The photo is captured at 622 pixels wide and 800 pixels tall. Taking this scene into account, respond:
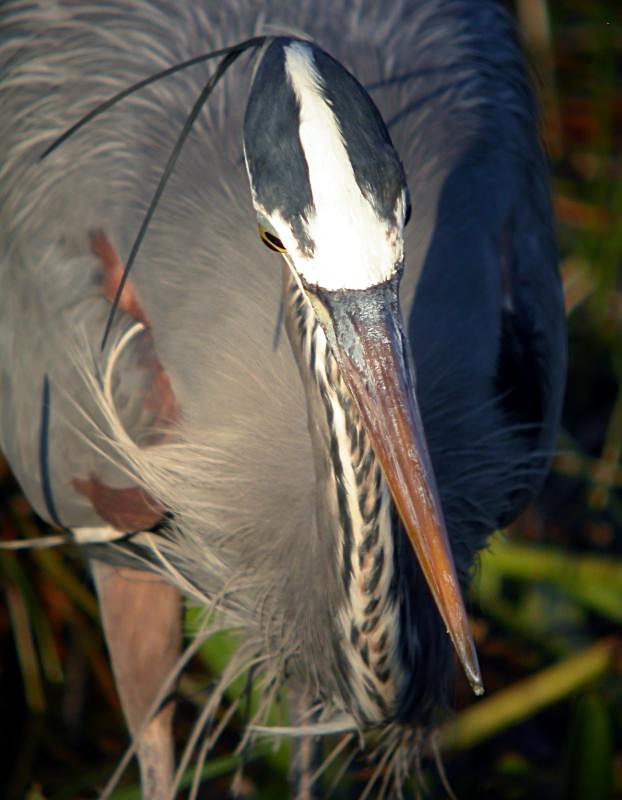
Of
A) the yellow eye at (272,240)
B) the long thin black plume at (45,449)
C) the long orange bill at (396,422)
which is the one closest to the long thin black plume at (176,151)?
the long thin black plume at (45,449)

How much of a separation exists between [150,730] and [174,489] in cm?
56

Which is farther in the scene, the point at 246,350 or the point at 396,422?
the point at 246,350

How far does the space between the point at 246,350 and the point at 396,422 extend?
0.55 m

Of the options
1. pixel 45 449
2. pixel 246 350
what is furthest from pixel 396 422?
pixel 45 449

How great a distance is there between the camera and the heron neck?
1.47m

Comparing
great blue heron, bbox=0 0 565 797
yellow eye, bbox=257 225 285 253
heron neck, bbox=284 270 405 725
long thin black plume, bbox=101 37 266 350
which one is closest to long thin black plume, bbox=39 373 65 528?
great blue heron, bbox=0 0 565 797

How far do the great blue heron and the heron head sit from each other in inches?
5.6

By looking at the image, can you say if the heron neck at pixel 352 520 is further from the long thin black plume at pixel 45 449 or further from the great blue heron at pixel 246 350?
→ the long thin black plume at pixel 45 449

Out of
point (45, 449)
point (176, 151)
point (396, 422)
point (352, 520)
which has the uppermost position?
point (176, 151)

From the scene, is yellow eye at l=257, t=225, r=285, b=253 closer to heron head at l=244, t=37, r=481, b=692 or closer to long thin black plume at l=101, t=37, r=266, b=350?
heron head at l=244, t=37, r=481, b=692

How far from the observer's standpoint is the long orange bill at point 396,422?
51.6 inches

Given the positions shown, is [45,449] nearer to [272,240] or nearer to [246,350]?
[246,350]

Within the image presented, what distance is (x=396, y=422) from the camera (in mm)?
1333

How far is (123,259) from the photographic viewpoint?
1880 millimetres
